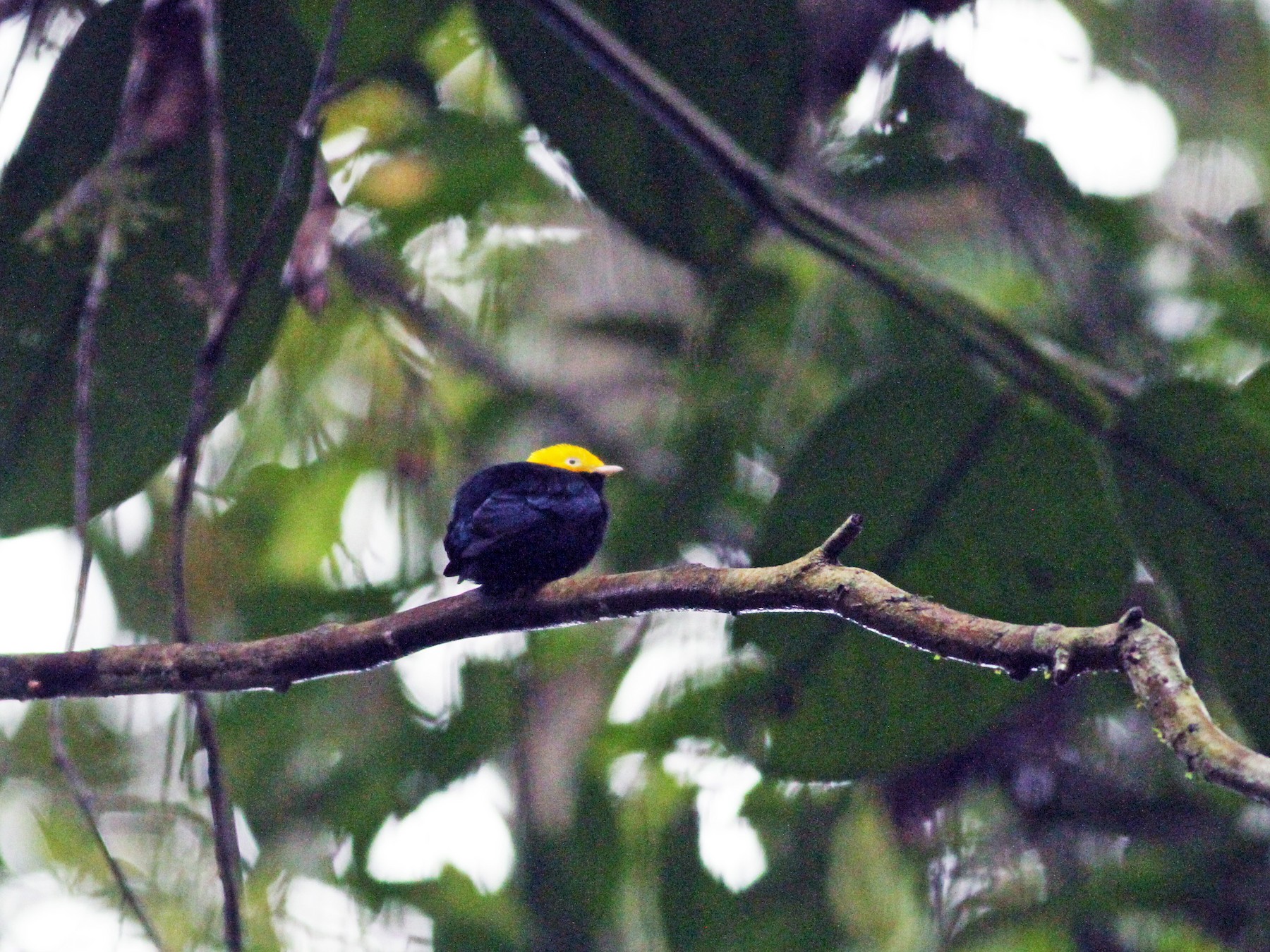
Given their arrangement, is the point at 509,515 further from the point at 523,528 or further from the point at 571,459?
the point at 571,459

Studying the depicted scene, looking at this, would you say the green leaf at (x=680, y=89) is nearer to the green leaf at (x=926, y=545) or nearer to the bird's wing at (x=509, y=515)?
the green leaf at (x=926, y=545)

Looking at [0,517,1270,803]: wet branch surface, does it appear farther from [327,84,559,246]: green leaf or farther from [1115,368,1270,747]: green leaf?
[327,84,559,246]: green leaf

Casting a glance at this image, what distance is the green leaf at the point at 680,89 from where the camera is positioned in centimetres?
282

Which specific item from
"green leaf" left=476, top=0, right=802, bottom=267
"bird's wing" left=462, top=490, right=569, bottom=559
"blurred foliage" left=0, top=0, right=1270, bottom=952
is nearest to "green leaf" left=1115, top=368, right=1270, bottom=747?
"blurred foliage" left=0, top=0, right=1270, bottom=952

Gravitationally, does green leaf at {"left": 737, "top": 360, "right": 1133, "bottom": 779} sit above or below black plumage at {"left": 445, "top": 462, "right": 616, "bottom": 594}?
below

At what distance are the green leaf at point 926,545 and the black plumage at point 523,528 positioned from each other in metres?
0.45

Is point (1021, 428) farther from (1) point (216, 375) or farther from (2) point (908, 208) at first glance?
(2) point (908, 208)

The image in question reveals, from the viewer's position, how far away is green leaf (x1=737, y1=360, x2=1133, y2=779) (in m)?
2.55

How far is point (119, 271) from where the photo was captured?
2.66 meters

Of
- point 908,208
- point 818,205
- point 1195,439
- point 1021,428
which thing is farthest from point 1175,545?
point 908,208

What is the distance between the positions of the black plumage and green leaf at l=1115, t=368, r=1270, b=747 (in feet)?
3.51

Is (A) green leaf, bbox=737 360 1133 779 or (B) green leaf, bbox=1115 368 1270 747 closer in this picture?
(B) green leaf, bbox=1115 368 1270 747

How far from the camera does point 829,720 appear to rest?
2627 millimetres

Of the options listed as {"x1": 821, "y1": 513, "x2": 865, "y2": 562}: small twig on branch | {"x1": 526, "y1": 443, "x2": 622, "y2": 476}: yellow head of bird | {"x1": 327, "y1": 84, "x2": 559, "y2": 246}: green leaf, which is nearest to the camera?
{"x1": 821, "y1": 513, "x2": 865, "y2": 562}: small twig on branch
